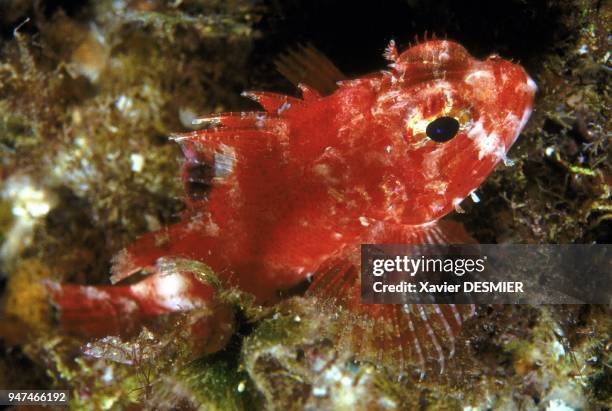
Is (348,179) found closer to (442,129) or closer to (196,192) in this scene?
(442,129)

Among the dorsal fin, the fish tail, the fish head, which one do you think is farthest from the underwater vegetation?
the dorsal fin

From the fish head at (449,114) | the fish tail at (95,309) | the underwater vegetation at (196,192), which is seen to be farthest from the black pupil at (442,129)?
the fish tail at (95,309)

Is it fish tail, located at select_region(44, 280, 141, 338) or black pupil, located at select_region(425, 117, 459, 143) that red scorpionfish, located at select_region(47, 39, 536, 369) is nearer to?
black pupil, located at select_region(425, 117, 459, 143)

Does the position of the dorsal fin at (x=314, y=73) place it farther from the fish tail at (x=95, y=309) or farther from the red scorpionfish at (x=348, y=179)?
the fish tail at (x=95, y=309)

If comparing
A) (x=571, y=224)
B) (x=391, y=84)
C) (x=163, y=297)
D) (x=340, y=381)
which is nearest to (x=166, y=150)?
(x=163, y=297)

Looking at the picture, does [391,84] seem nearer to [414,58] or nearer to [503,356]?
[414,58]

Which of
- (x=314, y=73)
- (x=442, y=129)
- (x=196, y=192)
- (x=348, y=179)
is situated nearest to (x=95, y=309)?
(x=196, y=192)
